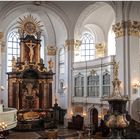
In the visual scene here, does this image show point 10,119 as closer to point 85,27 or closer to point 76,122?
point 76,122

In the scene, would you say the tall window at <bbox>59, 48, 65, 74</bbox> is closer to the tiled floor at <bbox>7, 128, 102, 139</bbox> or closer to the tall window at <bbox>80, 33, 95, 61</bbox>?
the tall window at <bbox>80, 33, 95, 61</bbox>

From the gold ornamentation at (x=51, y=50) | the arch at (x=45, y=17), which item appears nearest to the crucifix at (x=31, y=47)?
the arch at (x=45, y=17)

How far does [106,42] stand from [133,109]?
10.4 m

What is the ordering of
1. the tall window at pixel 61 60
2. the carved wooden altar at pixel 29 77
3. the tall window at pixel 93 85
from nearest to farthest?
the tall window at pixel 93 85 < the carved wooden altar at pixel 29 77 < the tall window at pixel 61 60

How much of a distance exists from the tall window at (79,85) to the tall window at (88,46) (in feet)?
15.3

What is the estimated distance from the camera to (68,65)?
23828mm

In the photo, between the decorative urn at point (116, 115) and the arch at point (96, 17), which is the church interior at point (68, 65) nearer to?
the arch at point (96, 17)

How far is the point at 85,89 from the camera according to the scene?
22.4 meters

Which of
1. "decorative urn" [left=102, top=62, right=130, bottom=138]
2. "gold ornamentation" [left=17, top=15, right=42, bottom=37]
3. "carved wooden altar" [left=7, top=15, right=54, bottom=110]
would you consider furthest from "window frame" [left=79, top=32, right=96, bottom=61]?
"decorative urn" [left=102, top=62, right=130, bottom=138]

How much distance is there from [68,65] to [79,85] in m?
1.98

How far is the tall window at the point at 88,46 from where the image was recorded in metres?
27.6

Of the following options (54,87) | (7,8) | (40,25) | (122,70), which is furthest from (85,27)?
(122,70)

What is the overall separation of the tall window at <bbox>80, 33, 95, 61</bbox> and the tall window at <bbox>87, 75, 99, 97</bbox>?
5.79 meters

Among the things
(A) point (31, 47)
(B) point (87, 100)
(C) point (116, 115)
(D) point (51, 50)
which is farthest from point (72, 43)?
(C) point (116, 115)
